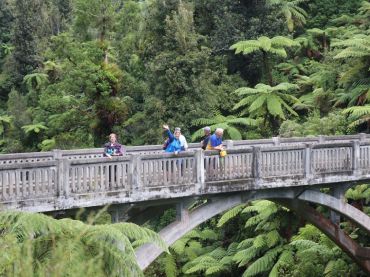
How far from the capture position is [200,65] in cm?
2478

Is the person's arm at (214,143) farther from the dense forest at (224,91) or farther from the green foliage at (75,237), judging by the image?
the dense forest at (224,91)

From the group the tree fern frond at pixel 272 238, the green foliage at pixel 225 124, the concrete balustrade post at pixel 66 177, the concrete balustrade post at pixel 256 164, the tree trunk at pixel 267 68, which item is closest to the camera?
the concrete balustrade post at pixel 66 177

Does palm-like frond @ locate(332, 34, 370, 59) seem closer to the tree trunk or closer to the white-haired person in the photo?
the tree trunk

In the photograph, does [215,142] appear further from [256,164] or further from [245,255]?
[245,255]

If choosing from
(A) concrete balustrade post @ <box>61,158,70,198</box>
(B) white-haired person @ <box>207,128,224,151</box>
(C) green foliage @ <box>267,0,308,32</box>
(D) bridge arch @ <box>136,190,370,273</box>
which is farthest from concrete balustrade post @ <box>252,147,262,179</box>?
(C) green foliage @ <box>267,0,308,32</box>

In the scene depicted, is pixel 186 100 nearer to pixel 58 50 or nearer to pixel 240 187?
pixel 58 50

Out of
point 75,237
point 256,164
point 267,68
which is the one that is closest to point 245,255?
point 256,164

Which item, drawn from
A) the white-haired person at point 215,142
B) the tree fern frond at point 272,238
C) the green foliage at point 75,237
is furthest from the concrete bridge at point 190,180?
the tree fern frond at point 272,238

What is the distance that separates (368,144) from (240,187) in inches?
145

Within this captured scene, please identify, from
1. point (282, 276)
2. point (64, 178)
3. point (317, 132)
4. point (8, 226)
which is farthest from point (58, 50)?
point (8, 226)

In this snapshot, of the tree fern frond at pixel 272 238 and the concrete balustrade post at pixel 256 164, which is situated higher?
the concrete balustrade post at pixel 256 164

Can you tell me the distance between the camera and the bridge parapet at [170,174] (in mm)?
9297

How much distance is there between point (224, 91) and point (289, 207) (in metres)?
13.6

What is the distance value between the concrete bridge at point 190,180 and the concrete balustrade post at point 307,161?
2 cm
